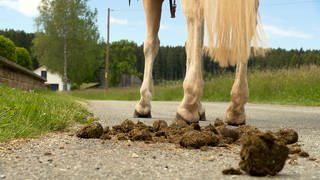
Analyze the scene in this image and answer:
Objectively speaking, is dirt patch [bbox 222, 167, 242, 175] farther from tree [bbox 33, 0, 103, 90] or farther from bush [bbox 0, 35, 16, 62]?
tree [bbox 33, 0, 103, 90]

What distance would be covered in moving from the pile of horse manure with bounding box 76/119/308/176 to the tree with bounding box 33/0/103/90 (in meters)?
57.1

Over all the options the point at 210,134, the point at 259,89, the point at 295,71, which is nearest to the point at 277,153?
the point at 210,134

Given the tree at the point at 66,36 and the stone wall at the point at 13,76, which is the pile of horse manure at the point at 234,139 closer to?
the stone wall at the point at 13,76

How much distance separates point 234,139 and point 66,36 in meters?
59.4

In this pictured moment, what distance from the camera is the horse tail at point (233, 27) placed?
12.0ft

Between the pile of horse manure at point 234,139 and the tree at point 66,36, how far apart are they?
187ft

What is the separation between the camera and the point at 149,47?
646 cm

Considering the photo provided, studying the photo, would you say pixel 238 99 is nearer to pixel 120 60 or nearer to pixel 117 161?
pixel 117 161

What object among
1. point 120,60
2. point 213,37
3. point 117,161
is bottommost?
point 117,161

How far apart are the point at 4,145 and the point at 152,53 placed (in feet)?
11.9

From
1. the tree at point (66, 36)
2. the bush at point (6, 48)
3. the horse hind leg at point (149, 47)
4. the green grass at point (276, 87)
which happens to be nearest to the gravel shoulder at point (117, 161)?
the horse hind leg at point (149, 47)

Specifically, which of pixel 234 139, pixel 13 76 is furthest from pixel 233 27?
pixel 13 76

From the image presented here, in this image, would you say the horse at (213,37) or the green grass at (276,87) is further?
the green grass at (276,87)

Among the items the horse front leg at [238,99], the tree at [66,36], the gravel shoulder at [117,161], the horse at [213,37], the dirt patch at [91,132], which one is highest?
the tree at [66,36]
